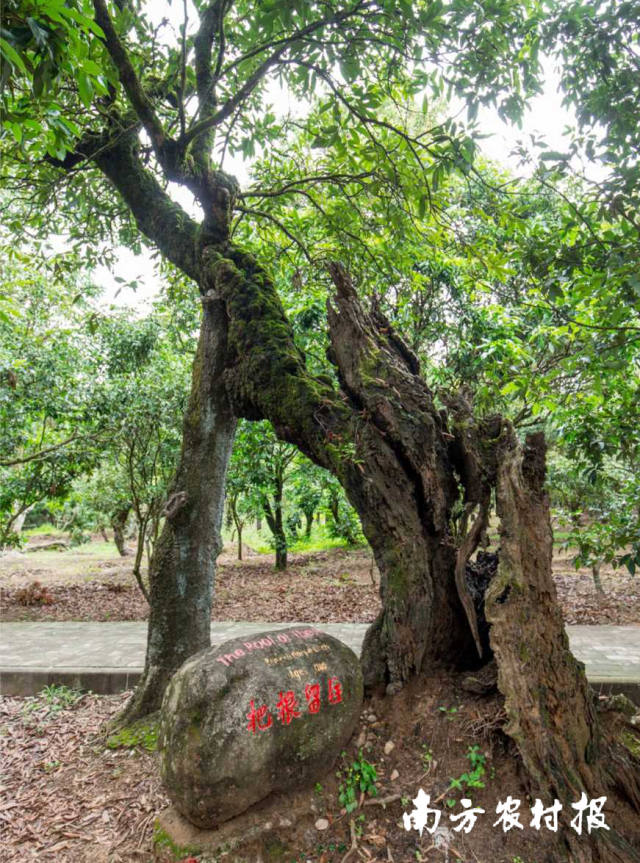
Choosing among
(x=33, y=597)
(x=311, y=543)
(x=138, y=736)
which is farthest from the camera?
(x=311, y=543)

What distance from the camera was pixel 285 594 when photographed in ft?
31.1

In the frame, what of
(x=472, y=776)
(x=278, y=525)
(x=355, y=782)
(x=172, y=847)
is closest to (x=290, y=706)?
(x=355, y=782)

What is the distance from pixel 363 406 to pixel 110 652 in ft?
16.0

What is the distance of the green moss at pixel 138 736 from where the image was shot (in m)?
3.93

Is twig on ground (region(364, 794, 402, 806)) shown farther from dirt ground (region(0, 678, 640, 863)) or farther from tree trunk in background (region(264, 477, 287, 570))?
tree trunk in background (region(264, 477, 287, 570))

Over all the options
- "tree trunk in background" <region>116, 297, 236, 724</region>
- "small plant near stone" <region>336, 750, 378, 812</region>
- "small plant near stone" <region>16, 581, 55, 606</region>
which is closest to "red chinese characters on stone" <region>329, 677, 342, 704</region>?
"small plant near stone" <region>336, 750, 378, 812</region>

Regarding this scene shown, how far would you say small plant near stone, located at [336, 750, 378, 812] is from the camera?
9.34 feet

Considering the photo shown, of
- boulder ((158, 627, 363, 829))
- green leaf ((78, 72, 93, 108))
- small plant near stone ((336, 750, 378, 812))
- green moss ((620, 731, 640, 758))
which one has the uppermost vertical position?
green leaf ((78, 72, 93, 108))

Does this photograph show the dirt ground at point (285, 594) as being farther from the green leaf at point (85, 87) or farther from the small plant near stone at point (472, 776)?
the green leaf at point (85, 87)

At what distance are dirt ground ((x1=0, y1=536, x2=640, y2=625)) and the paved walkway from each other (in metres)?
0.61

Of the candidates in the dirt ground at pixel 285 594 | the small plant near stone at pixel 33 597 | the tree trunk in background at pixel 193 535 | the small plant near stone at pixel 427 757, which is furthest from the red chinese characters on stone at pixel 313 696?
the small plant near stone at pixel 33 597

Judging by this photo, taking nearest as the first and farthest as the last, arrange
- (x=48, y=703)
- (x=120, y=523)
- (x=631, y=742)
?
1. (x=631, y=742)
2. (x=48, y=703)
3. (x=120, y=523)

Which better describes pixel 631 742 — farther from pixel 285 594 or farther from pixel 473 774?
pixel 285 594

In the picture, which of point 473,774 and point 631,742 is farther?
point 631,742
